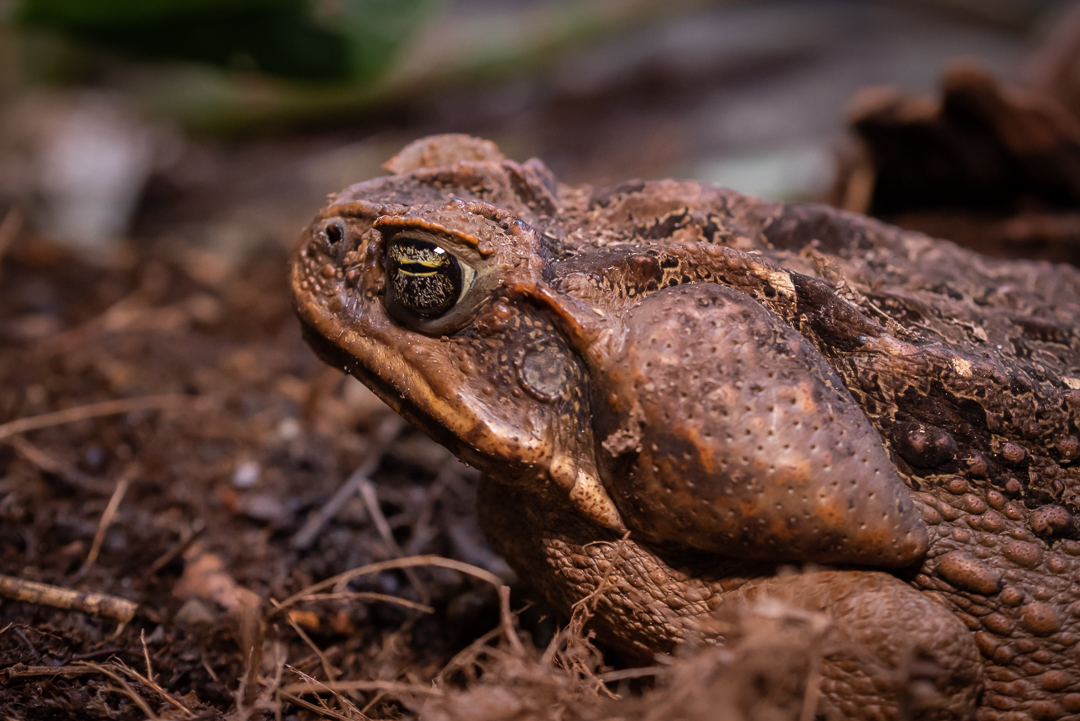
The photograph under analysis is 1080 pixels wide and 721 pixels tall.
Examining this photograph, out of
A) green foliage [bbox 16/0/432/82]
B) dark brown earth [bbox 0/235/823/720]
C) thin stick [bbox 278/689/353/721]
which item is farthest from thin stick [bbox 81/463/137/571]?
green foliage [bbox 16/0/432/82]

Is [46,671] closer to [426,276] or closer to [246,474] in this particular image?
[246,474]

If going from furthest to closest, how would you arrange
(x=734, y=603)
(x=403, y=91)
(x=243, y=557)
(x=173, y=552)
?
(x=403, y=91) < (x=243, y=557) < (x=173, y=552) < (x=734, y=603)

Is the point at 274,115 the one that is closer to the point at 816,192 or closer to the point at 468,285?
the point at 816,192

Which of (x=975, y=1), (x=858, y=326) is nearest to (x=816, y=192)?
(x=858, y=326)

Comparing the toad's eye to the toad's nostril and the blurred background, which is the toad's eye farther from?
Result: the blurred background

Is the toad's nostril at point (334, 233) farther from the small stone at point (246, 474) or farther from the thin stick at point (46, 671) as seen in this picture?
the small stone at point (246, 474)

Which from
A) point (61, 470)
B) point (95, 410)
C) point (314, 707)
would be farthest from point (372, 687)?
point (95, 410)

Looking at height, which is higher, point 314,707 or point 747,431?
point 747,431

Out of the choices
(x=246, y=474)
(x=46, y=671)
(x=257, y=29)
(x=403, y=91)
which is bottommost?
(x=46, y=671)
